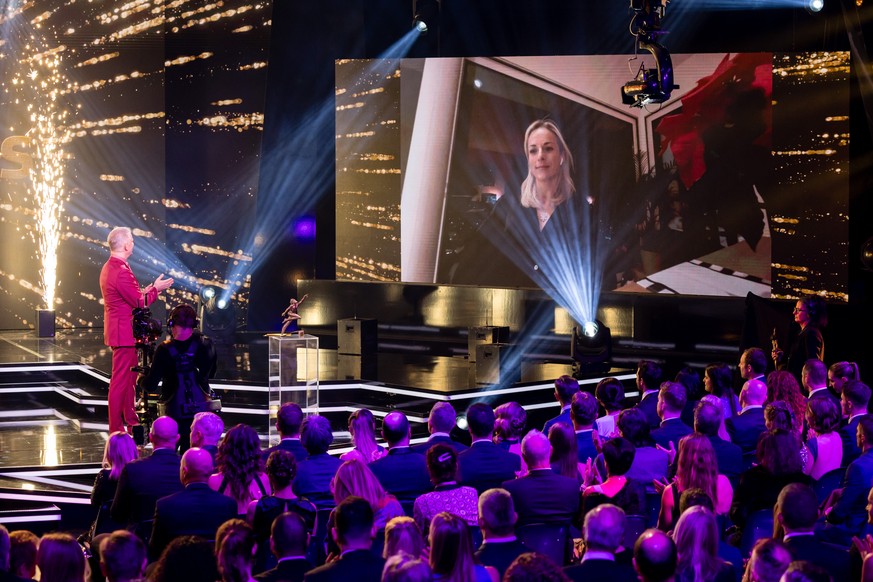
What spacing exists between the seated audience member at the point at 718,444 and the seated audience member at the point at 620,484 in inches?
24.8

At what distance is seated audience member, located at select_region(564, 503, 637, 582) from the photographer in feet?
11.0

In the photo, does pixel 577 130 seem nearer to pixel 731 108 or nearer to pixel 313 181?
pixel 731 108

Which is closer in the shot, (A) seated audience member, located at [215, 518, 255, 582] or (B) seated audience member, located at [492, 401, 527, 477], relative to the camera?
(A) seated audience member, located at [215, 518, 255, 582]

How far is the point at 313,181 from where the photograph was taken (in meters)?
14.3

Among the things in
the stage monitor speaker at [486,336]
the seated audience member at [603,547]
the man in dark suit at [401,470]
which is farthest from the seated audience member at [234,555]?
the stage monitor speaker at [486,336]

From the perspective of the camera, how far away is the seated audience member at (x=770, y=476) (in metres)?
4.37

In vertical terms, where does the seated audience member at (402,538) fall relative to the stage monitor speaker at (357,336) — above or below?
below

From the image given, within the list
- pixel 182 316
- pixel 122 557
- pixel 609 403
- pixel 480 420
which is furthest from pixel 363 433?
pixel 182 316

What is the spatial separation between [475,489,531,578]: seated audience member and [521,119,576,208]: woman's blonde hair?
919 centimetres

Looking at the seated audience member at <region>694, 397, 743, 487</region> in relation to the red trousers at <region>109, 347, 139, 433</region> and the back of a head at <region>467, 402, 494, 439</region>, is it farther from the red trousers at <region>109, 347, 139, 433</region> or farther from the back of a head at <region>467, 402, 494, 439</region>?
the red trousers at <region>109, 347, 139, 433</region>

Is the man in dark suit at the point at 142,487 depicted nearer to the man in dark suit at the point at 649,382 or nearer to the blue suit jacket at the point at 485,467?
the blue suit jacket at the point at 485,467

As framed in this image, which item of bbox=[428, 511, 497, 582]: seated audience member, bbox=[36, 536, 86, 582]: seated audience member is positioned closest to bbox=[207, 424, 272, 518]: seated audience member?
bbox=[36, 536, 86, 582]: seated audience member

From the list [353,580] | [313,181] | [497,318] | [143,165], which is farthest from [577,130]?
[353,580]

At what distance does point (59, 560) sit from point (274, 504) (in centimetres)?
109
